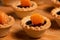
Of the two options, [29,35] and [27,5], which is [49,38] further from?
[27,5]

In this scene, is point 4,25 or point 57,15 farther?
point 57,15

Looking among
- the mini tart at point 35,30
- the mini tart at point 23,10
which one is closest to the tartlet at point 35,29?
the mini tart at point 35,30

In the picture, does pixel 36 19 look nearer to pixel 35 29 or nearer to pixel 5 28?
pixel 35 29

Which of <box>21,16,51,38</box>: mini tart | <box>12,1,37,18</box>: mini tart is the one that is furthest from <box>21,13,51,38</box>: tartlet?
<box>12,1,37,18</box>: mini tart

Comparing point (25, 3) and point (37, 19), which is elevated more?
point (25, 3)

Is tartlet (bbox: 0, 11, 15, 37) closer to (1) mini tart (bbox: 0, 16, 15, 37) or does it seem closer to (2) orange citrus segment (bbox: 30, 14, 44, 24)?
(1) mini tart (bbox: 0, 16, 15, 37)

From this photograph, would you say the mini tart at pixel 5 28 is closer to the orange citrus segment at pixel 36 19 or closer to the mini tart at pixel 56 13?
the orange citrus segment at pixel 36 19

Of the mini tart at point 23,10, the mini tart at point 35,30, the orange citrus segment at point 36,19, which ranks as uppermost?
the mini tart at point 23,10

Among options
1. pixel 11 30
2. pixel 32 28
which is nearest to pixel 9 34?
pixel 11 30

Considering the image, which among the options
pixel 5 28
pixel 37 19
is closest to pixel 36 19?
pixel 37 19

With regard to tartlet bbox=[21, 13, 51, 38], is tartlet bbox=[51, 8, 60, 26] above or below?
above

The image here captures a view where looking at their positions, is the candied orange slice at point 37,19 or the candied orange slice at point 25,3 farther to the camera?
the candied orange slice at point 25,3
